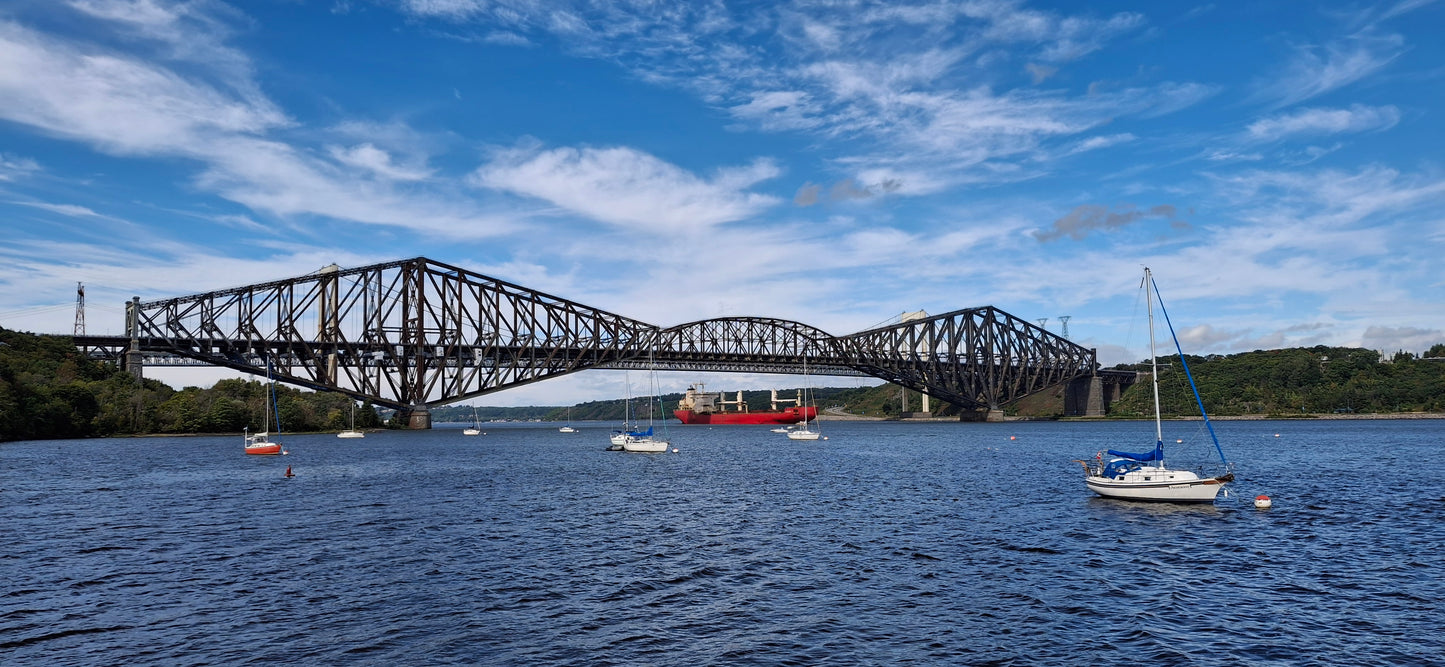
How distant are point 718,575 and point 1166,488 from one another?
87.4 ft

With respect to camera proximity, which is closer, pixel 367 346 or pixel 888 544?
pixel 888 544

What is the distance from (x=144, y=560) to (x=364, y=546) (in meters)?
6.78

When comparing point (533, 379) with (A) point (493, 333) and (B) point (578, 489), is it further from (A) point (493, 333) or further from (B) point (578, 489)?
(B) point (578, 489)

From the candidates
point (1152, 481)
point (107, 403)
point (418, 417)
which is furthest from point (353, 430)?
point (1152, 481)

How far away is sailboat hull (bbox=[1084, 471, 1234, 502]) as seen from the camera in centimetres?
4225

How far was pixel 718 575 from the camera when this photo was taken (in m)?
26.9

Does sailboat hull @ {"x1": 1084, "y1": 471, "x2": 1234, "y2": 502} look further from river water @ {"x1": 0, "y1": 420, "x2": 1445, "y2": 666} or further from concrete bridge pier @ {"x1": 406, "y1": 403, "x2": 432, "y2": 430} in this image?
concrete bridge pier @ {"x1": 406, "y1": 403, "x2": 432, "y2": 430}

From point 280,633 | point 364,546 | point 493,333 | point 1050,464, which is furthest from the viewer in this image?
point 493,333

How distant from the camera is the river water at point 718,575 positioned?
19359 millimetres

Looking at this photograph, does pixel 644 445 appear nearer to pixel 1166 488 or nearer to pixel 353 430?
pixel 1166 488

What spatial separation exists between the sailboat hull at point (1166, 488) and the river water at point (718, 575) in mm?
655

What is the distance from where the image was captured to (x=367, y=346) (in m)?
160

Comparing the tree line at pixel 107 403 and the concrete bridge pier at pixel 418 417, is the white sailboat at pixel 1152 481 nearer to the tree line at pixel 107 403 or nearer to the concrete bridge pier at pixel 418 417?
the tree line at pixel 107 403

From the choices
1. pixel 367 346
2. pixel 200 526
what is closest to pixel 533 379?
pixel 367 346
